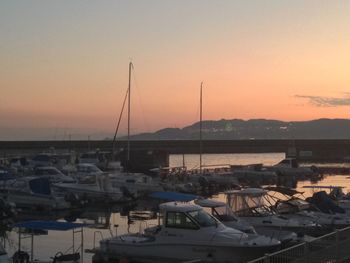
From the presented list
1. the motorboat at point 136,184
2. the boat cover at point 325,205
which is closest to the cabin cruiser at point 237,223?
the boat cover at point 325,205

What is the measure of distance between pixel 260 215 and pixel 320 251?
40.0ft

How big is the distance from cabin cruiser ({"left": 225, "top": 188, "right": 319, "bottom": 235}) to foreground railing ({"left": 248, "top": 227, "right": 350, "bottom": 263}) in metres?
10.1

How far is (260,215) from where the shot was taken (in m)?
26.1

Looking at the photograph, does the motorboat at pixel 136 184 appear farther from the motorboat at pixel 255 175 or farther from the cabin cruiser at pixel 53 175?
the motorboat at pixel 255 175

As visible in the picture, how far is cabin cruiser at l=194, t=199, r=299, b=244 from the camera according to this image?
2292 centimetres

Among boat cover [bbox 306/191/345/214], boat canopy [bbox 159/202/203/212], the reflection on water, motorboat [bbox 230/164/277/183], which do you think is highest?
boat canopy [bbox 159/202/203/212]

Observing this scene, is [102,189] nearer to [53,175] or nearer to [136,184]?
[136,184]

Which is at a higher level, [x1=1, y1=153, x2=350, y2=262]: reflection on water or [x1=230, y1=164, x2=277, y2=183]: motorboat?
[x1=230, y1=164, x2=277, y2=183]: motorboat

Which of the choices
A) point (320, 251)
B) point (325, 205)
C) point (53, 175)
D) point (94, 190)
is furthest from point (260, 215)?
point (53, 175)

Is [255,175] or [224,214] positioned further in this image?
[255,175]

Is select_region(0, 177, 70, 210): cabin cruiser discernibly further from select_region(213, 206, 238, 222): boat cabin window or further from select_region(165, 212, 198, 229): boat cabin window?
select_region(165, 212, 198, 229): boat cabin window

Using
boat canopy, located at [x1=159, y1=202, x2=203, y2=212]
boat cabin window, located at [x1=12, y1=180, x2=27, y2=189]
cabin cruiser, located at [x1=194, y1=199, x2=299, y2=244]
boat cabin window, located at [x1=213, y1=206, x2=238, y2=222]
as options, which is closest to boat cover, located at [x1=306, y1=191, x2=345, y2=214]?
cabin cruiser, located at [x1=194, y1=199, x2=299, y2=244]

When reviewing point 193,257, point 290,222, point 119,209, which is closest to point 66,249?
point 193,257

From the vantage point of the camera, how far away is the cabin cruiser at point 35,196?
39188 millimetres
